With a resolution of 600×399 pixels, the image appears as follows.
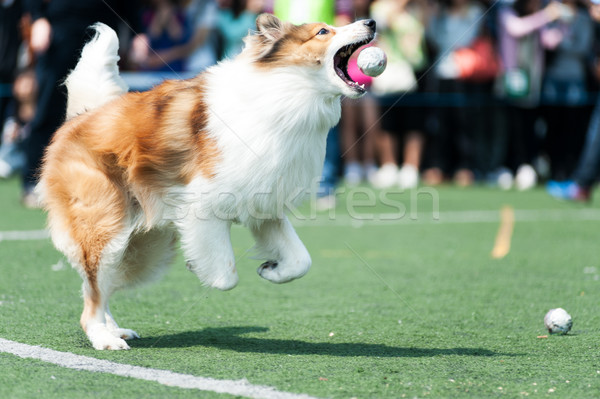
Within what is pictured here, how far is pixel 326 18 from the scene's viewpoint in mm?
9562

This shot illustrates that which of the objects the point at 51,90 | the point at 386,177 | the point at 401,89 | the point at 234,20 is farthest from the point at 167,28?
the point at 51,90

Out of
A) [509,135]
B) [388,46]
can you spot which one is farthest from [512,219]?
[509,135]

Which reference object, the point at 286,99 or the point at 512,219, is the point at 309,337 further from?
the point at 512,219

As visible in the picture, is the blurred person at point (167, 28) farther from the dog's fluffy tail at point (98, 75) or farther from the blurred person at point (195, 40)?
the dog's fluffy tail at point (98, 75)

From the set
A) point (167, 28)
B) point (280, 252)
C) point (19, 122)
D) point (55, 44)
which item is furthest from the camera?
point (19, 122)

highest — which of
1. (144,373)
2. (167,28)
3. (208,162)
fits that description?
(208,162)

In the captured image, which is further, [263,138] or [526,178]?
[526,178]

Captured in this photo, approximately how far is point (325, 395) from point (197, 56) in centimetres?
1045

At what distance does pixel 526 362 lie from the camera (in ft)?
13.6

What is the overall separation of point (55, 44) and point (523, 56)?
7.75 meters

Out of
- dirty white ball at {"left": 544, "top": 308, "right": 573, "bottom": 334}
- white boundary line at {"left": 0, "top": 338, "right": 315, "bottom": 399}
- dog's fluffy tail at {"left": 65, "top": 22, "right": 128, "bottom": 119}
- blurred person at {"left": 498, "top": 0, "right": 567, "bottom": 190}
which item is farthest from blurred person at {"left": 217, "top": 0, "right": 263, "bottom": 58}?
white boundary line at {"left": 0, "top": 338, "right": 315, "bottom": 399}

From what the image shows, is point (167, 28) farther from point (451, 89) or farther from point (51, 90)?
point (451, 89)

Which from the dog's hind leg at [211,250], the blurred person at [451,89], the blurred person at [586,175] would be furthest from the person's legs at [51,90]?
the blurred person at [451,89]

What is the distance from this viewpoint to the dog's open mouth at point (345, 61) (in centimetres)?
454
